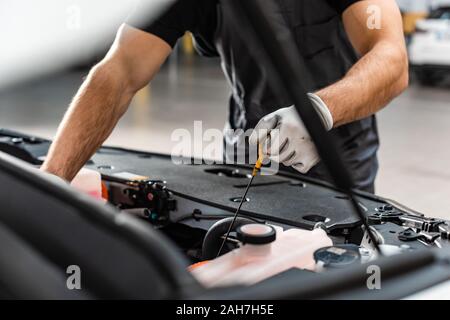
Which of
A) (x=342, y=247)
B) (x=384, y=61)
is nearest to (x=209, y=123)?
(x=384, y=61)

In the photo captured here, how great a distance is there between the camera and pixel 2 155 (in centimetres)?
87

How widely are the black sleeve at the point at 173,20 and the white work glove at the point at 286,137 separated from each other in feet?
2.33

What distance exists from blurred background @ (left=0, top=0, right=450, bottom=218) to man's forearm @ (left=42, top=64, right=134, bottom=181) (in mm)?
343

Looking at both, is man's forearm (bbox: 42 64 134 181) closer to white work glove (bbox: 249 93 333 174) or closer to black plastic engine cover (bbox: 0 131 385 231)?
black plastic engine cover (bbox: 0 131 385 231)

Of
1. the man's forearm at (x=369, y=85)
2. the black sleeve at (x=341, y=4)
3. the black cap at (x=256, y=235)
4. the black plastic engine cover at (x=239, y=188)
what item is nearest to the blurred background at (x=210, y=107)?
the black plastic engine cover at (x=239, y=188)

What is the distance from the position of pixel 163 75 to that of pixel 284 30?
7.52 metres

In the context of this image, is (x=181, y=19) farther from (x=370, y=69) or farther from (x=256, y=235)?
(x=256, y=235)

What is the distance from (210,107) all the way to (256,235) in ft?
18.0

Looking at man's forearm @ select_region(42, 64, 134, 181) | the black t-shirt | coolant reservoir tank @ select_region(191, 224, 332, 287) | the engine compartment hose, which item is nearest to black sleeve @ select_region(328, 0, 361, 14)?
the black t-shirt

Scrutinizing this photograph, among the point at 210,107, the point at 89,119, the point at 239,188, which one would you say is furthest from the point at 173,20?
the point at 210,107

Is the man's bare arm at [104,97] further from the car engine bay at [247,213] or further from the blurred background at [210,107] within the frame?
the blurred background at [210,107]

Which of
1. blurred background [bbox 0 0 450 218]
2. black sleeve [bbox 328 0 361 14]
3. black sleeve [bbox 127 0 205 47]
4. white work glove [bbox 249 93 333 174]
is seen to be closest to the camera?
white work glove [bbox 249 93 333 174]

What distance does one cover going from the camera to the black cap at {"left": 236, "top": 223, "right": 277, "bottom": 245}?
33.9 inches

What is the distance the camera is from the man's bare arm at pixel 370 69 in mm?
1298
